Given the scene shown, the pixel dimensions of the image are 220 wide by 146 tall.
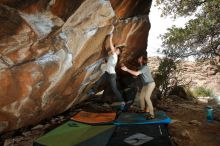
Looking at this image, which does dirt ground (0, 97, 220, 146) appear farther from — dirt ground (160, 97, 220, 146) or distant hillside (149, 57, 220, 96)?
distant hillside (149, 57, 220, 96)

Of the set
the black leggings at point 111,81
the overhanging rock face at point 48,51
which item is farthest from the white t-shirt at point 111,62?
the overhanging rock face at point 48,51

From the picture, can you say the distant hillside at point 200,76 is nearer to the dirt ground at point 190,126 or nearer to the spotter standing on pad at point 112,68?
the dirt ground at point 190,126

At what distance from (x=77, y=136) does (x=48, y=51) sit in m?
2.28

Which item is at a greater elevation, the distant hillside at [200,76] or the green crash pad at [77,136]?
the distant hillside at [200,76]

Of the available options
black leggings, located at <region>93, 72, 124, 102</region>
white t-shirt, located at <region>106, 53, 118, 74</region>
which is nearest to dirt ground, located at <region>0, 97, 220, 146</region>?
black leggings, located at <region>93, 72, 124, 102</region>

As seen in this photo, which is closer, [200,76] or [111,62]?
[111,62]

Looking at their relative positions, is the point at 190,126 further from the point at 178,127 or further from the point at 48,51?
the point at 48,51

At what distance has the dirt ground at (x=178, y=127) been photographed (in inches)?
281

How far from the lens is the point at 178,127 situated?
841 cm

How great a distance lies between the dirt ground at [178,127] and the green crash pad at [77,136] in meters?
0.65

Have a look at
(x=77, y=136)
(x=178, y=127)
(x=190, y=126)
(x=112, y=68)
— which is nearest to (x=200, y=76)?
(x=190, y=126)

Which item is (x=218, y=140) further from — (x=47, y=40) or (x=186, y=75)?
(x=186, y=75)

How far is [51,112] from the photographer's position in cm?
834

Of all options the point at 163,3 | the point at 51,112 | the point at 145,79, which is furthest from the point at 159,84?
the point at 51,112
